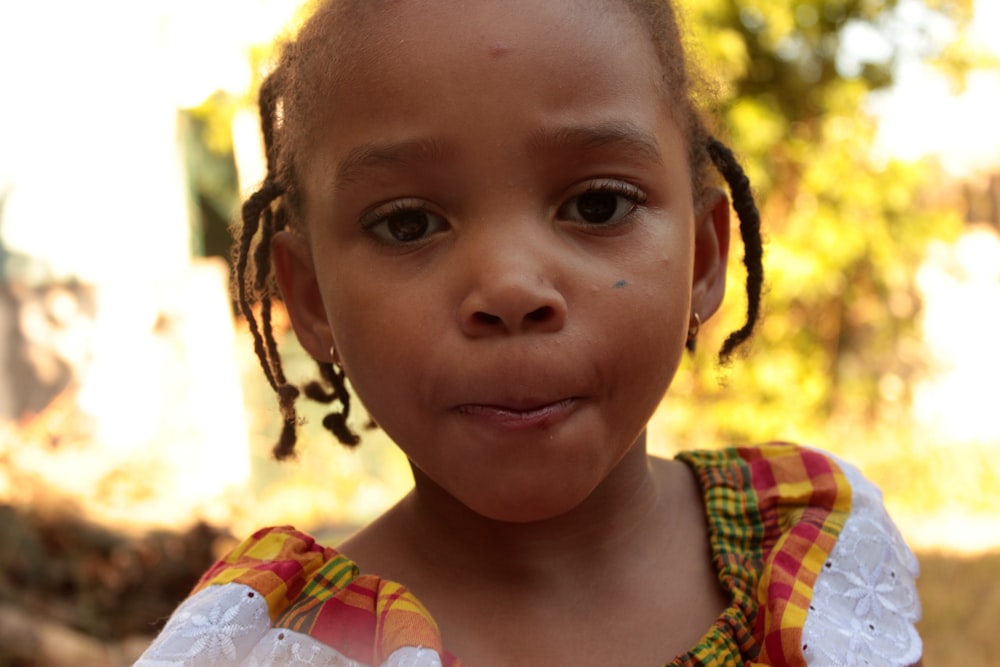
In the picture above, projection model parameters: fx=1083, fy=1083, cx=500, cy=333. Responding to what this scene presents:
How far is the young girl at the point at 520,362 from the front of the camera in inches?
56.0

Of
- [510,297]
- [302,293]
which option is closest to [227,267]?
[302,293]

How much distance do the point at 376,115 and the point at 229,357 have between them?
529cm

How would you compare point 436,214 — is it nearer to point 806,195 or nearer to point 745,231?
point 745,231

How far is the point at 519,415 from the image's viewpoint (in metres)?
1.41

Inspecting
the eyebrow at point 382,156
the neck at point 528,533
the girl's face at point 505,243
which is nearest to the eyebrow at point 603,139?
the girl's face at point 505,243

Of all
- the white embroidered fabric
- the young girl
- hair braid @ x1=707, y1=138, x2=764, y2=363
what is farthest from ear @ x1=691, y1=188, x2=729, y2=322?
the white embroidered fabric

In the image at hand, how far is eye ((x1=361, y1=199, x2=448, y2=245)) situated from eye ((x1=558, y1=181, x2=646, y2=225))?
7.1 inches

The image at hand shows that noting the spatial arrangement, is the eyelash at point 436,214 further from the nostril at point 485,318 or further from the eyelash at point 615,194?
the nostril at point 485,318

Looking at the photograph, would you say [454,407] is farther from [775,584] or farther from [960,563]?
[960,563]

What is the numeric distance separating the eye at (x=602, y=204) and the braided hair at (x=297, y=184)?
228mm

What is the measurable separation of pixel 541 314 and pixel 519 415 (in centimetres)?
14

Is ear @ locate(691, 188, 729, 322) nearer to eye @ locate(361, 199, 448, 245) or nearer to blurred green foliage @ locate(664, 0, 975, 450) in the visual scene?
eye @ locate(361, 199, 448, 245)

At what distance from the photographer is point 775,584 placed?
170cm

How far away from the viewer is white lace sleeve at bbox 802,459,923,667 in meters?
1.66
